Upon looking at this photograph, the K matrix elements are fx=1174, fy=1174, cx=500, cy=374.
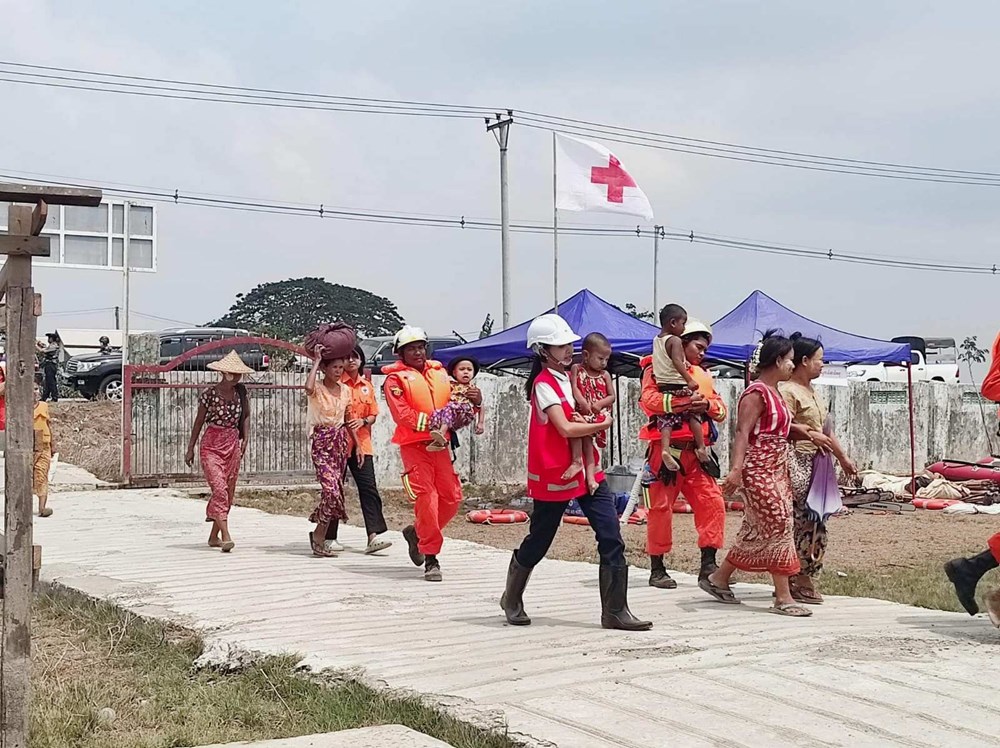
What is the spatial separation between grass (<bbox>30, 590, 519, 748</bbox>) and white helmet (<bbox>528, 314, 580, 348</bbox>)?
82.3 inches

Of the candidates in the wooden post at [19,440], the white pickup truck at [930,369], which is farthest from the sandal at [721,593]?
the white pickup truck at [930,369]

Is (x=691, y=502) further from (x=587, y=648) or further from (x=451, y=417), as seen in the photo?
(x=587, y=648)

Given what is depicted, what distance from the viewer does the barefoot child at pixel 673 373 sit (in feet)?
24.7

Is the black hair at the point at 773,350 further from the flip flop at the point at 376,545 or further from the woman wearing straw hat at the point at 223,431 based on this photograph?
the woman wearing straw hat at the point at 223,431

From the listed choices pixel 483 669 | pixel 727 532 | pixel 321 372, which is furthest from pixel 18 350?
pixel 727 532

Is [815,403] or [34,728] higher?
[815,403]

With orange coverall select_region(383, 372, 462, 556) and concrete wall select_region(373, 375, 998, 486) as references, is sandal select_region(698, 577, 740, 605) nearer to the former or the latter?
orange coverall select_region(383, 372, 462, 556)

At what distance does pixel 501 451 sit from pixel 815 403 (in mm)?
11137

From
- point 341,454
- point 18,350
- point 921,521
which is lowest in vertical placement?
point 921,521

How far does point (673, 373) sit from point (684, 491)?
2.54 feet

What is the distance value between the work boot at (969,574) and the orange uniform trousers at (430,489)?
3.18 meters

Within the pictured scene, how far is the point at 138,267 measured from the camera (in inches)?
661

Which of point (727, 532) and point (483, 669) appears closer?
point (483, 669)

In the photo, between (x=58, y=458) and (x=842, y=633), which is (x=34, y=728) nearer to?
(x=842, y=633)
